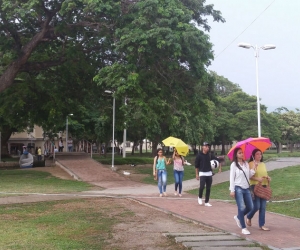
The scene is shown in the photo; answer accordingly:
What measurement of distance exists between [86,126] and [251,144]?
37.9 metres

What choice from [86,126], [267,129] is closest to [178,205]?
[86,126]

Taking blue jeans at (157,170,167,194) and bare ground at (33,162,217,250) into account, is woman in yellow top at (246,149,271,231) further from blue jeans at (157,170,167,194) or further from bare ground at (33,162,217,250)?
blue jeans at (157,170,167,194)

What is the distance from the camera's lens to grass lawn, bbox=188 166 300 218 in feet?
35.2

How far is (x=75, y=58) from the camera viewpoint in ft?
61.4

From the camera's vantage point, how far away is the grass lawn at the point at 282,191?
10742 mm

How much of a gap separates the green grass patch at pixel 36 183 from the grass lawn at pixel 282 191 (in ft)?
15.8

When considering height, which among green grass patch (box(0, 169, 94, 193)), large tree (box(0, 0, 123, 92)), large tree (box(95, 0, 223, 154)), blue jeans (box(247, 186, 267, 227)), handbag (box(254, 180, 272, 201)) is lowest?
green grass patch (box(0, 169, 94, 193))

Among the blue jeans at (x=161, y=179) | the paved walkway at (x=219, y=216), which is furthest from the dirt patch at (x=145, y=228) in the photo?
the blue jeans at (x=161, y=179)

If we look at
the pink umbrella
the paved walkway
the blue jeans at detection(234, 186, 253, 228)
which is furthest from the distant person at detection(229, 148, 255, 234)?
the paved walkway

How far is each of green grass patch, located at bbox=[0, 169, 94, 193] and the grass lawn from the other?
482 cm

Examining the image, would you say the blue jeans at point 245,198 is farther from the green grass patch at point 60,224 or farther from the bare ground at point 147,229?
the green grass patch at point 60,224

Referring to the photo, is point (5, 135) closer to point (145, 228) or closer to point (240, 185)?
point (145, 228)

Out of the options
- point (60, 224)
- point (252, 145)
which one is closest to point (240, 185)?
point (252, 145)

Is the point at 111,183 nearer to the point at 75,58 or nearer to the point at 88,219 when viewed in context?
the point at 75,58
